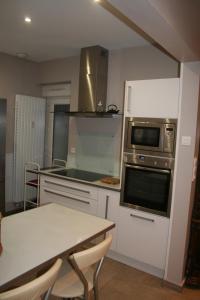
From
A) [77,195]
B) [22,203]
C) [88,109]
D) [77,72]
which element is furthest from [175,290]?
[77,72]

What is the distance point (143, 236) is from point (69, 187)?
1122 millimetres

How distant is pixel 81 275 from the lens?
1.45 metres

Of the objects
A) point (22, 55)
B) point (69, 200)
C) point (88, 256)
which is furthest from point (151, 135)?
point (22, 55)

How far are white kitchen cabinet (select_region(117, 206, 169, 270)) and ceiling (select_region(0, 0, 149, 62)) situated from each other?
6.62 ft

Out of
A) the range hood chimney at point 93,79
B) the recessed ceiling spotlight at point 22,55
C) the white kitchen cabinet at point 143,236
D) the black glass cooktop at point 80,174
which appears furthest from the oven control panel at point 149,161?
the recessed ceiling spotlight at point 22,55

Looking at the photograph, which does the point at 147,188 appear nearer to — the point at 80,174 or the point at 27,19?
the point at 80,174

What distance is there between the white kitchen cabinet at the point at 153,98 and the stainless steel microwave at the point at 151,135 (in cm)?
7

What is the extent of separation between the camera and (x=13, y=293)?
1.08 m

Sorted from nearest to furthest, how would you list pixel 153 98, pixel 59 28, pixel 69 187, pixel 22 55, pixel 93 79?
1. pixel 153 98
2. pixel 59 28
3. pixel 69 187
4. pixel 93 79
5. pixel 22 55

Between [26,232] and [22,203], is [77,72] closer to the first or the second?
[22,203]

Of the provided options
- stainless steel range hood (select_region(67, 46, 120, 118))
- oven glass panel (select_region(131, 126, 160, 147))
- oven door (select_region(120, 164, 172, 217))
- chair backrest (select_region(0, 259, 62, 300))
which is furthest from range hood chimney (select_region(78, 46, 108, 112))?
chair backrest (select_region(0, 259, 62, 300))

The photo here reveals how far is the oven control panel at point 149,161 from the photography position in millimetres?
2514

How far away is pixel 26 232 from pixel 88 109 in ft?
6.88

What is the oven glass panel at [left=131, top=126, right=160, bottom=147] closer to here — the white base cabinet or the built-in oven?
the built-in oven
